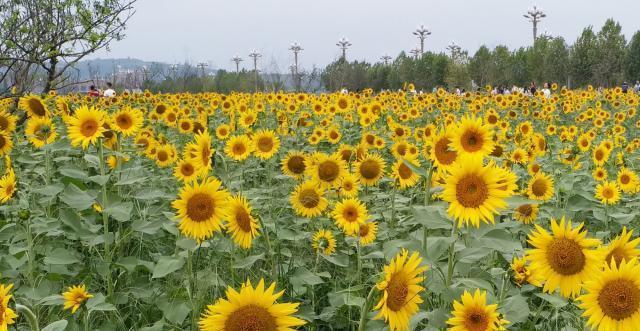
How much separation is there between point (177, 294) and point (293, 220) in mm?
1179

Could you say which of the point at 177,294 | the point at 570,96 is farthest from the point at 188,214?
the point at 570,96

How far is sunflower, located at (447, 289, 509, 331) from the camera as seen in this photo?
5.52 feet

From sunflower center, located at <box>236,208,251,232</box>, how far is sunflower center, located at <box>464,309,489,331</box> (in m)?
0.97

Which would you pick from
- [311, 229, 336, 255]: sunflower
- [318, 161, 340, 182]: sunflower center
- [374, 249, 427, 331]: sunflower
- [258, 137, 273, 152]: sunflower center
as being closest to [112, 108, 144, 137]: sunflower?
[258, 137, 273, 152]: sunflower center

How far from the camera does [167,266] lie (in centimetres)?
246

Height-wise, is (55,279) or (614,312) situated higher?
(614,312)

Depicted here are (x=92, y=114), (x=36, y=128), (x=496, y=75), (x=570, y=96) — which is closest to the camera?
(x=92, y=114)

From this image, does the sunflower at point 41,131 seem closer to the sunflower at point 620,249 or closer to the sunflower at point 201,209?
the sunflower at point 201,209

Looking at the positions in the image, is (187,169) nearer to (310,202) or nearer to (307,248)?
(310,202)

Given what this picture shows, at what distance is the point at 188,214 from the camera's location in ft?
7.61

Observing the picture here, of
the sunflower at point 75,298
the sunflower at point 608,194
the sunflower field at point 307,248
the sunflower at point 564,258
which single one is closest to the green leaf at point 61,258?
the sunflower field at point 307,248

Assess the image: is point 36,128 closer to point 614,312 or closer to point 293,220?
point 293,220

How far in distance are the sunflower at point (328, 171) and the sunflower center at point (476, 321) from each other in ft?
5.89

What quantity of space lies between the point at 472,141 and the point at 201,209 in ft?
3.70
